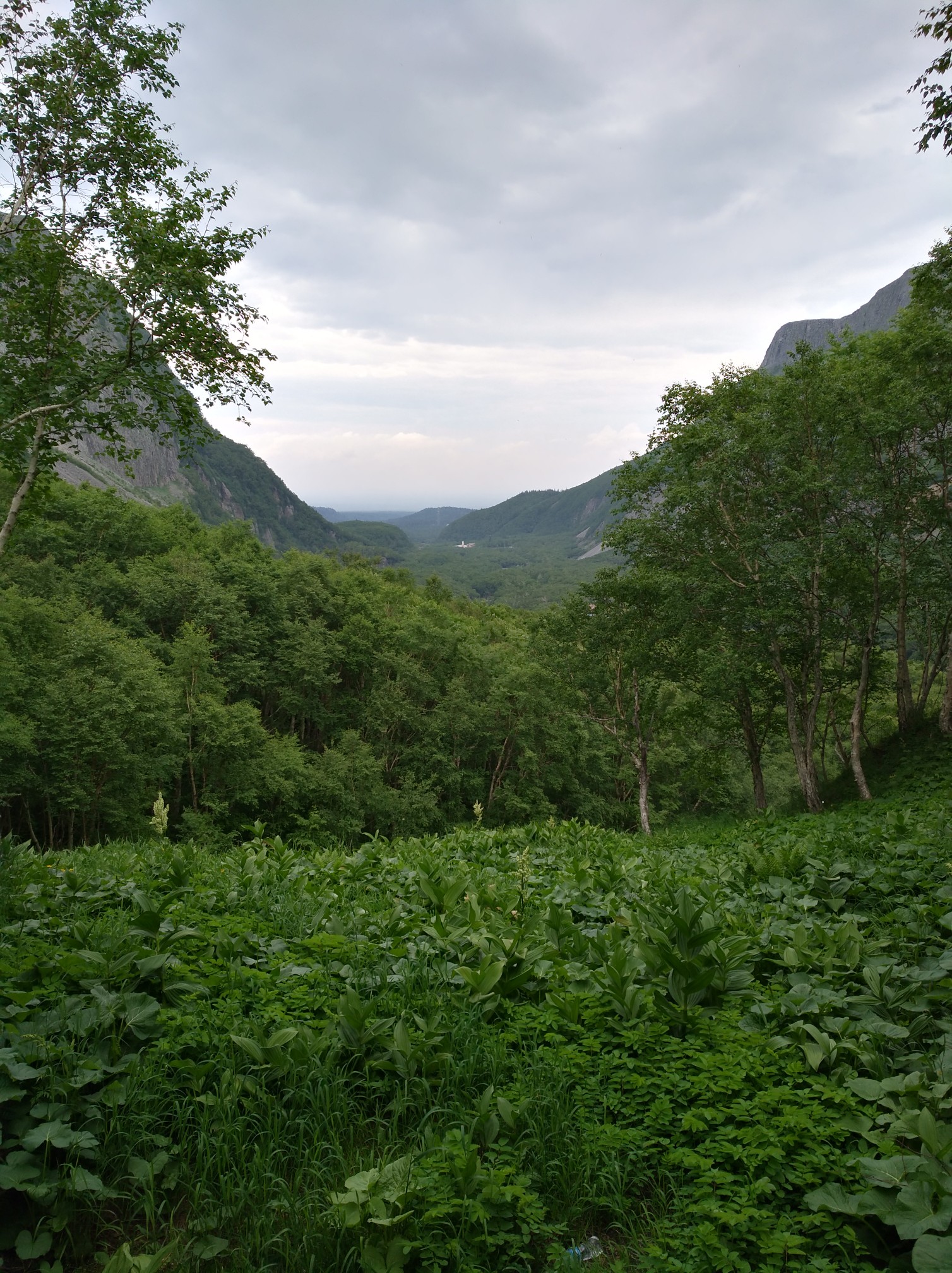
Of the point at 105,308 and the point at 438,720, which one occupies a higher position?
the point at 105,308

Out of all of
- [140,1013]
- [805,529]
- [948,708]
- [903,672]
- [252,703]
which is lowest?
[252,703]

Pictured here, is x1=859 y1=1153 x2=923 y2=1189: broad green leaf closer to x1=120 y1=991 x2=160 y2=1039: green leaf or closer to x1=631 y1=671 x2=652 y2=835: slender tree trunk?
x1=120 y1=991 x2=160 y2=1039: green leaf

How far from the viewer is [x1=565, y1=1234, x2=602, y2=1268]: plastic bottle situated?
2.15 metres

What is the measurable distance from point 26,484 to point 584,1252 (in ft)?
30.5

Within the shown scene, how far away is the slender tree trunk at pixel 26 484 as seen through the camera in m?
7.91

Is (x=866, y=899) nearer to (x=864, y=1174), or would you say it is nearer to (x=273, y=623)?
(x=864, y=1174)

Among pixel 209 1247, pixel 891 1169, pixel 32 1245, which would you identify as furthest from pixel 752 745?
pixel 32 1245

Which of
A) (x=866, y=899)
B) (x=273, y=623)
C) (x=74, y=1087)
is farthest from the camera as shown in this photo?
(x=273, y=623)

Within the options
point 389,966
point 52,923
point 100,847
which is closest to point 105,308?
point 100,847

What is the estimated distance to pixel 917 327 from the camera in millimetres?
14414

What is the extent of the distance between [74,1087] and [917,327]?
18.1 metres

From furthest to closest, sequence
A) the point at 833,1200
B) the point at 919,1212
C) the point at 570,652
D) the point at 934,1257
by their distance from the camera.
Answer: the point at 570,652
the point at 833,1200
the point at 919,1212
the point at 934,1257

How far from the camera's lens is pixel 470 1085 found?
9.80 feet

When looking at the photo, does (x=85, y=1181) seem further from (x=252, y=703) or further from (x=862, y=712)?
(x=252, y=703)
